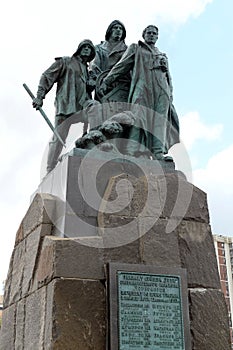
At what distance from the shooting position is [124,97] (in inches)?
251

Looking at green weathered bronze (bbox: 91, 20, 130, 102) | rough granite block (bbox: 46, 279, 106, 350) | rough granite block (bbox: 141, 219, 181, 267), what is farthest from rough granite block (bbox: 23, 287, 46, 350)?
green weathered bronze (bbox: 91, 20, 130, 102)

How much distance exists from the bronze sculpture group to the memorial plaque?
5.27ft

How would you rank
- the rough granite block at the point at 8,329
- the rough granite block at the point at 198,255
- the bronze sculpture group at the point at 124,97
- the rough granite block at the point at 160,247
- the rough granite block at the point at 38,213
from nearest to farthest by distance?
1. the rough granite block at the point at 160,247
2. the rough granite block at the point at 198,255
3. the rough granite block at the point at 38,213
4. the rough granite block at the point at 8,329
5. the bronze sculpture group at the point at 124,97

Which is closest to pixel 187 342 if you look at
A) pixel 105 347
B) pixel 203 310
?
pixel 203 310

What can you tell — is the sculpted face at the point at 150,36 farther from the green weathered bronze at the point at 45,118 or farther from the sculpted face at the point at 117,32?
the green weathered bronze at the point at 45,118

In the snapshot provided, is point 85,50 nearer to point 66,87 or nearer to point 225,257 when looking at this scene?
point 66,87

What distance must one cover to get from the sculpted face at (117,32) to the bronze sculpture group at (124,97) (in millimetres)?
581

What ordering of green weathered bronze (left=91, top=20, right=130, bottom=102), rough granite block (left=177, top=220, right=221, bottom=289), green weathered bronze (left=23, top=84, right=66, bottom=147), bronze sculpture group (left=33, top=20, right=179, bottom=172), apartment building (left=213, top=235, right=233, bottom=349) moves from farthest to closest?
apartment building (left=213, top=235, right=233, bottom=349) < green weathered bronze (left=91, top=20, right=130, bottom=102) < green weathered bronze (left=23, top=84, right=66, bottom=147) < bronze sculpture group (left=33, top=20, right=179, bottom=172) < rough granite block (left=177, top=220, right=221, bottom=289)

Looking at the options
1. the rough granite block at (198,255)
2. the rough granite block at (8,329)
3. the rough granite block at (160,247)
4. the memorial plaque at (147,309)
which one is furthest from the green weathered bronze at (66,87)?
the memorial plaque at (147,309)

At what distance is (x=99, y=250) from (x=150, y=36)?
346cm

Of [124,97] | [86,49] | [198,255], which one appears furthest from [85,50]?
[198,255]

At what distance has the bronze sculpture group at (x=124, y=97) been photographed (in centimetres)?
573

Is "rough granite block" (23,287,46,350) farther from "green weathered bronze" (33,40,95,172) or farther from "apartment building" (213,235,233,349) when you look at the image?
"apartment building" (213,235,233,349)

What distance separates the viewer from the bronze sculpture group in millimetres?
5727
